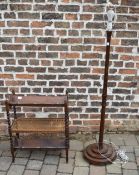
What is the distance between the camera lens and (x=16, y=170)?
11.0 ft

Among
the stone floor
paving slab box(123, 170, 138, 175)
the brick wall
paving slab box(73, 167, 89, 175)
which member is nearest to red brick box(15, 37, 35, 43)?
the brick wall

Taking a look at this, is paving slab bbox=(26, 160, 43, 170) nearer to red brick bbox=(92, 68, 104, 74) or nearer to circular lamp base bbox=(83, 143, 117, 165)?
circular lamp base bbox=(83, 143, 117, 165)

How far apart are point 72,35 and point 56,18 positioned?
266mm

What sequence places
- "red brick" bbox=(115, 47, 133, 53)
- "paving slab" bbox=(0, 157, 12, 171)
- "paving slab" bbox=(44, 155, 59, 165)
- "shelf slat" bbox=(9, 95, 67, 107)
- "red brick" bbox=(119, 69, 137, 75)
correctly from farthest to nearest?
"red brick" bbox=(119, 69, 137, 75), "red brick" bbox=(115, 47, 133, 53), "paving slab" bbox=(44, 155, 59, 165), "paving slab" bbox=(0, 157, 12, 171), "shelf slat" bbox=(9, 95, 67, 107)

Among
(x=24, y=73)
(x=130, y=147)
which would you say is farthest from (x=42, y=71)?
(x=130, y=147)

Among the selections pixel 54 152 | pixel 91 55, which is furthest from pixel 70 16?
pixel 54 152

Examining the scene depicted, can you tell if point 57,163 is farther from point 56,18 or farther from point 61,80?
point 56,18

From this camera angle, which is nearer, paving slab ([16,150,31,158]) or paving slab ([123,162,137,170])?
paving slab ([123,162,137,170])

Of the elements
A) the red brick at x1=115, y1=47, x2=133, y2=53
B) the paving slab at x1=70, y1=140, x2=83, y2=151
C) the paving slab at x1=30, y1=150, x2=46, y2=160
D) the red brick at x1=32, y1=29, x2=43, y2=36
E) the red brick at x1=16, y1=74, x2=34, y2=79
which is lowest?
the paving slab at x1=30, y1=150, x2=46, y2=160

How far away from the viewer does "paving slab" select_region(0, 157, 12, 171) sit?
11.1ft

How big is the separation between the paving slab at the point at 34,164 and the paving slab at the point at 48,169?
6cm

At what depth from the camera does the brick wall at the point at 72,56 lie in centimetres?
346

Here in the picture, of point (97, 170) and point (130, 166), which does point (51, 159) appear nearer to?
point (97, 170)

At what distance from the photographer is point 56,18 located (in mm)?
3482
